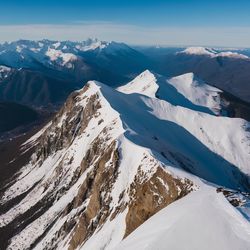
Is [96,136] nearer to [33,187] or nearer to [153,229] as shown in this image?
[33,187]

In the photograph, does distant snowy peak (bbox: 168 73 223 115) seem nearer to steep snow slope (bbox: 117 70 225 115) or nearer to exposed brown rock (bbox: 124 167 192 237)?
steep snow slope (bbox: 117 70 225 115)

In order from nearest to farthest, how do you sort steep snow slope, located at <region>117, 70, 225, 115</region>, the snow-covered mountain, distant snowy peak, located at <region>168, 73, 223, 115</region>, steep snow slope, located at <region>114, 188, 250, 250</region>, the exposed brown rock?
steep snow slope, located at <region>114, 188, 250, 250</region>
the snow-covered mountain
the exposed brown rock
steep snow slope, located at <region>117, 70, 225, 115</region>
distant snowy peak, located at <region>168, 73, 223, 115</region>

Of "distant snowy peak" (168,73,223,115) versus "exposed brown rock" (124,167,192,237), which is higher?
"exposed brown rock" (124,167,192,237)

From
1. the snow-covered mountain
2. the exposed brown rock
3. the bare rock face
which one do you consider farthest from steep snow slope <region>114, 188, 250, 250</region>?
the bare rock face

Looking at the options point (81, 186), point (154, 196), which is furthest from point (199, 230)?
point (81, 186)

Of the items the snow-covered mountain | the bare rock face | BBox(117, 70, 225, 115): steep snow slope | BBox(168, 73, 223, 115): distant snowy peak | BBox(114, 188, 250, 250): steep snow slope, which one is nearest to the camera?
BBox(114, 188, 250, 250): steep snow slope

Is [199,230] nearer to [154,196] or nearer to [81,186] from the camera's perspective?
[154,196]
